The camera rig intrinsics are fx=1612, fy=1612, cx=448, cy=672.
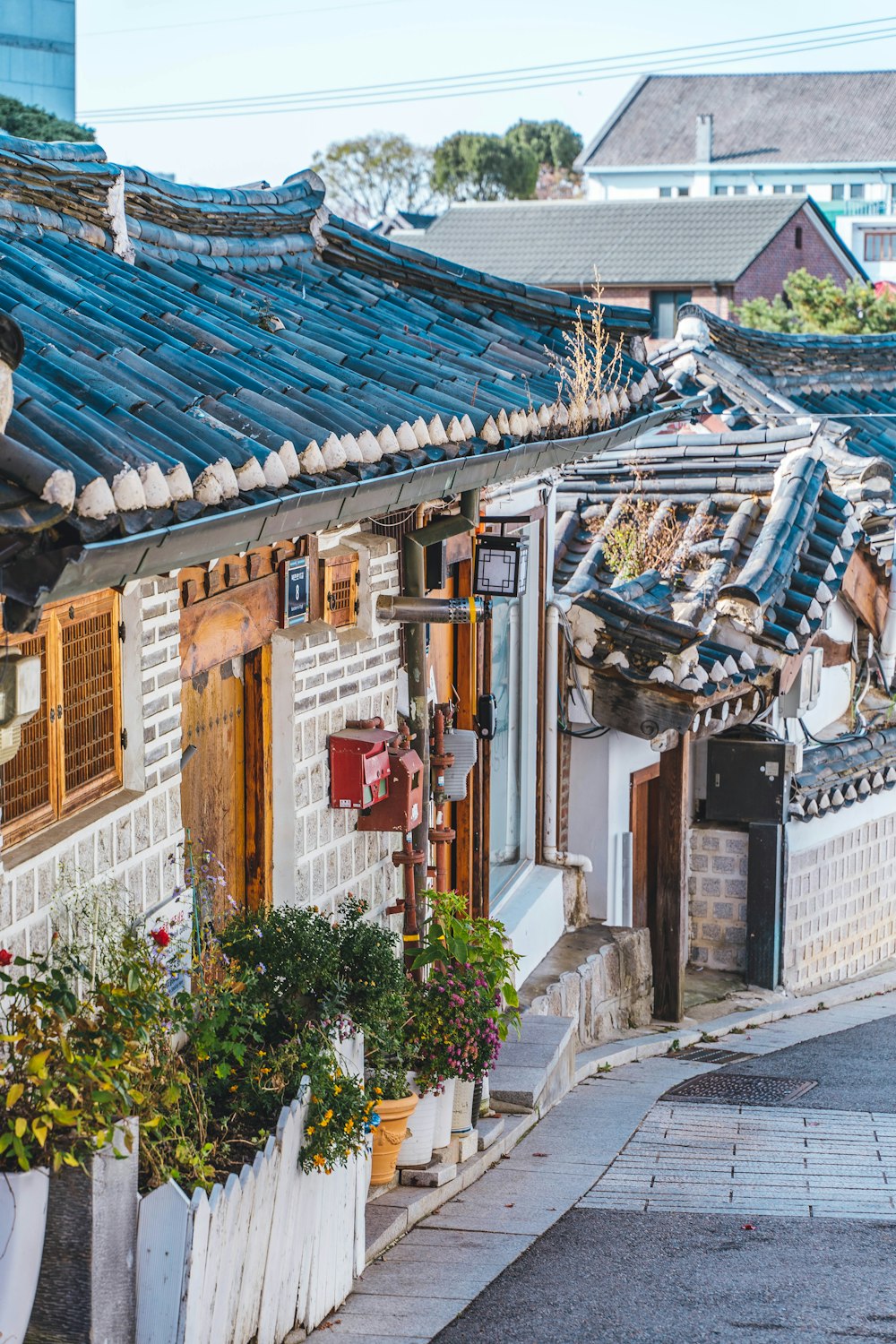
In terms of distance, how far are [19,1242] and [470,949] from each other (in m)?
3.97

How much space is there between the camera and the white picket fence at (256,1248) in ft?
14.1

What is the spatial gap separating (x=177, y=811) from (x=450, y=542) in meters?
3.93

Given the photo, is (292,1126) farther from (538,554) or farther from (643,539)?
(643,539)

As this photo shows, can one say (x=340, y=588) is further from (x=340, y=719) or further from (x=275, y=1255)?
(x=275, y=1255)

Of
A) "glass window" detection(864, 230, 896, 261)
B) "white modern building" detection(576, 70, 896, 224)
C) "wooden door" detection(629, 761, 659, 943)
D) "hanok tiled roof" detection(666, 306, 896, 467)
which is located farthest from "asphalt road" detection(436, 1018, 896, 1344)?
"white modern building" detection(576, 70, 896, 224)

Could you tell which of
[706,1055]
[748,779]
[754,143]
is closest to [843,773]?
[748,779]

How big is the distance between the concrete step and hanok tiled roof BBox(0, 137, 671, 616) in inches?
134

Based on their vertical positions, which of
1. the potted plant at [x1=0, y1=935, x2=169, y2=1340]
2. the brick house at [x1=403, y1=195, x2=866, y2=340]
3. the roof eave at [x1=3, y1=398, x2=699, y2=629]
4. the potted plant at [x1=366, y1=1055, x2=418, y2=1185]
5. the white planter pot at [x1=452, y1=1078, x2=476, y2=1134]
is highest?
the brick house at [x1=403, y1=195, x2=866, y2=340]

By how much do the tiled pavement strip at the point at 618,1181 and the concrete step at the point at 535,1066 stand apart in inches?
5.8

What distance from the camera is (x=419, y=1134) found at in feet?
23.7

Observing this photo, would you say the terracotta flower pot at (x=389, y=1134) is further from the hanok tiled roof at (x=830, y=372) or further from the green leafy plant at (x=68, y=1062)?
the hanok tiled roof at (x=830, y=372)

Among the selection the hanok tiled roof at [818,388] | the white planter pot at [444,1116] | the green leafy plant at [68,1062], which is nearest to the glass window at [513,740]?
the white planter pot at [444,1116]

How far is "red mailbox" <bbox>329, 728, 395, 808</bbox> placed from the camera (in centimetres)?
761

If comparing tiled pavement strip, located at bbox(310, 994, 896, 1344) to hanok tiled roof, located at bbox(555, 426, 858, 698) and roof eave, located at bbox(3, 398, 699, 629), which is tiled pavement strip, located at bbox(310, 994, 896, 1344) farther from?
hanok tiled roof, located at bbox(555, 426, 858, 698)
